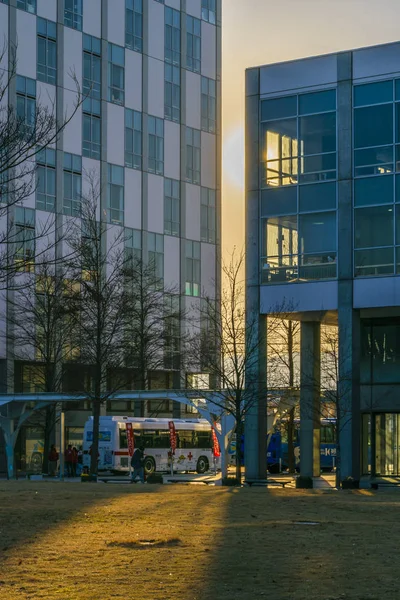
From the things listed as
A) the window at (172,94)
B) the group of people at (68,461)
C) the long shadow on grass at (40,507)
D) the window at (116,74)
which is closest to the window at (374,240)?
the long shadow on grass at (40,507)

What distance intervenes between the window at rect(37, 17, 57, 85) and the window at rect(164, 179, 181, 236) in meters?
12.5

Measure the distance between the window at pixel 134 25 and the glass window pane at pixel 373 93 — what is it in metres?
38.5

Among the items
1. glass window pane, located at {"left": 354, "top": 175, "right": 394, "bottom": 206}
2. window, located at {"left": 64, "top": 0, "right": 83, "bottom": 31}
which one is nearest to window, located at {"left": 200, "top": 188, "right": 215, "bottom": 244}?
window, located at {"left": 64, "top": 0, "right": 83, "bottom": 31}

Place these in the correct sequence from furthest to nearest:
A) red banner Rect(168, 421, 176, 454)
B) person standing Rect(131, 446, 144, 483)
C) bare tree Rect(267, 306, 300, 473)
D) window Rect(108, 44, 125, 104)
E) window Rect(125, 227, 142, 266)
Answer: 1. window Rect(108, 44, 125, 104)
2. window Rect(125, 227, 142, 266)
3. red banner Rect(168, 421, 176, 454)
4. bare tree Rect(267, 306, 300, 473)
5. person standing Rect(131, 446, 144, 483)

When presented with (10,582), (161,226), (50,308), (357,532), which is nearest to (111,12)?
(161,226)

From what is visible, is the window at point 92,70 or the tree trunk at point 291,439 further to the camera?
the window at point 92,70

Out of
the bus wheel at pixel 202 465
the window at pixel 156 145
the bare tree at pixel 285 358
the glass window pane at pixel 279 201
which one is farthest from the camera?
the window at pixel 156 145

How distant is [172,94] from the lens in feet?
274

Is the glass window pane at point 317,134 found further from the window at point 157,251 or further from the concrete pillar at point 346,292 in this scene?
the window at point 157,251

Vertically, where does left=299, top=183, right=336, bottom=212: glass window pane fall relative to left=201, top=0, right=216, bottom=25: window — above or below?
below

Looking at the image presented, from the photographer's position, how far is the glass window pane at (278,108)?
4639 centimetres

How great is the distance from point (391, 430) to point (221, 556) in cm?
3184

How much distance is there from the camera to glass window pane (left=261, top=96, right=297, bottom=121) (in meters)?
46.4

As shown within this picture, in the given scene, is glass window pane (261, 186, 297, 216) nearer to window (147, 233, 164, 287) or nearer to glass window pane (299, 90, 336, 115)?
glass window pane (299, 90, 336, 115)
